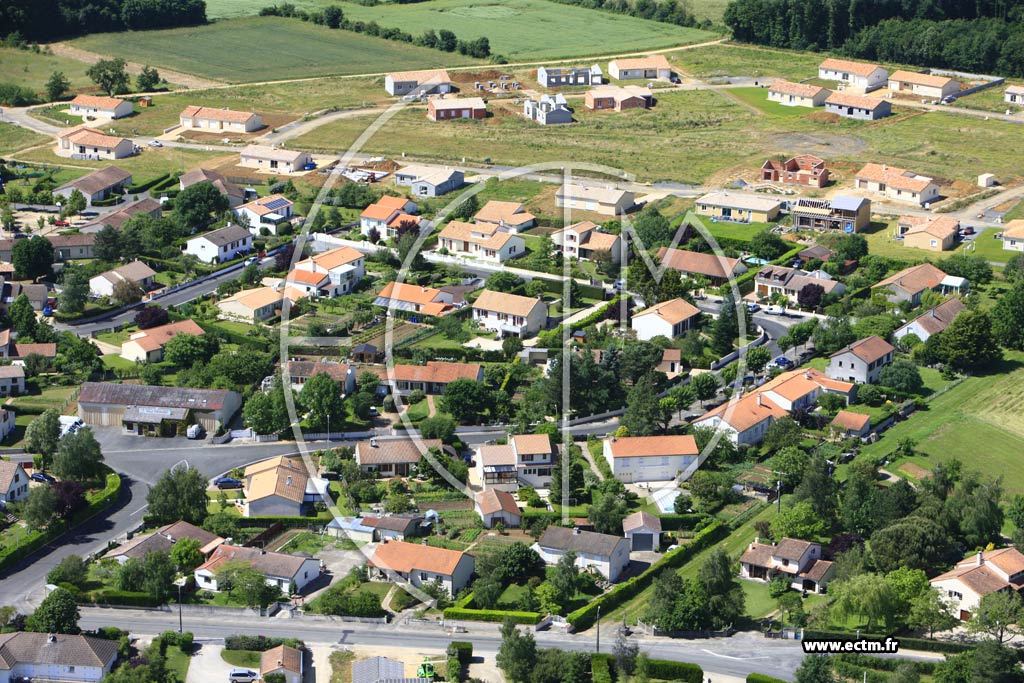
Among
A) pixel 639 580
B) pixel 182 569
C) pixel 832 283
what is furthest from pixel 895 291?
pixel 182 569

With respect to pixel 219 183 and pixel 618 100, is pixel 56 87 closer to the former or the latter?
pixel 219 183

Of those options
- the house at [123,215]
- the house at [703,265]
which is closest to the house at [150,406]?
the house at [123,215]

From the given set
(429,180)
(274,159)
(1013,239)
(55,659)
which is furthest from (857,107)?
(55,659)

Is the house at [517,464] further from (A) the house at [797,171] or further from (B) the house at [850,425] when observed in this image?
(A) the house at [797,171]

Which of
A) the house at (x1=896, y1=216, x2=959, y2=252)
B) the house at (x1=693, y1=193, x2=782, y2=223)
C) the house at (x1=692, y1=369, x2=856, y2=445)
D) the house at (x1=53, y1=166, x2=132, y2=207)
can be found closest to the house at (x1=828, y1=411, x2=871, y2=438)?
the house at (x1=692, y1=369, x2=856, y2=445)

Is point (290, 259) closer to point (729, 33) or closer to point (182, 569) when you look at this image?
point (182, 569)

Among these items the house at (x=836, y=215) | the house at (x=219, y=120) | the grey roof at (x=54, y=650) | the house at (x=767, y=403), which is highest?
the house at (x=219, y=120)
